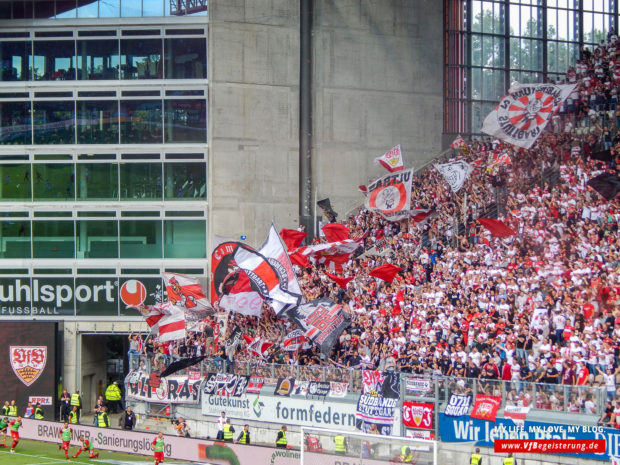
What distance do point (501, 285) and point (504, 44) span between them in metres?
25.0

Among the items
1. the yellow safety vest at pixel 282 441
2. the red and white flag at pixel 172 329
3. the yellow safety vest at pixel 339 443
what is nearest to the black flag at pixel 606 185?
the yellow safety vest at pixel 339 443

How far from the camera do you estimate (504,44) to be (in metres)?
53.6

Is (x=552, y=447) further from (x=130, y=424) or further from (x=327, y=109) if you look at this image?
(x=327, y=109)

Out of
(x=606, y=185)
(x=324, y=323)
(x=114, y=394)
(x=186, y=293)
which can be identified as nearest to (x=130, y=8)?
(x=186, y=293)

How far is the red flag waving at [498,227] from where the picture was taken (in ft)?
115

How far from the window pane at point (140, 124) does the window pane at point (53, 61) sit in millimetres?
3059

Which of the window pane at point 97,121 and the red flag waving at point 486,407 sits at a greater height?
the window pane at point 97,121

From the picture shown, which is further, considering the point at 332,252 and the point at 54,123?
the point at 54,123

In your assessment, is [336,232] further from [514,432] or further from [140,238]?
[514,432]

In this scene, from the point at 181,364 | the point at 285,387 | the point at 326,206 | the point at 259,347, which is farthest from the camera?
the point at 326,206

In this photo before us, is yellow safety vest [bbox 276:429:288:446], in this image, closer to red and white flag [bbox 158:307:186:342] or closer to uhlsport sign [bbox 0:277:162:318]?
red and white flag [bbox 158:307:186:342]

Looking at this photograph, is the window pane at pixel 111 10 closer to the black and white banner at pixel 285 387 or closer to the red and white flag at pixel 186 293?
Answer: the red and white flag at pixel 186 293

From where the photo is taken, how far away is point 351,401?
111ft

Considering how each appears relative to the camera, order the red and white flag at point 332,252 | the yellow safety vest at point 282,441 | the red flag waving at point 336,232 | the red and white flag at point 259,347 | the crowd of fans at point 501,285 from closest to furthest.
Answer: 1. the crowd of fans at point 501,285
2. the yellow safety vest at point 282,441
3. the red and white flag at point 259,347
4. the red and white flag at point 332,252
5. the red flag waving at point 336,232
